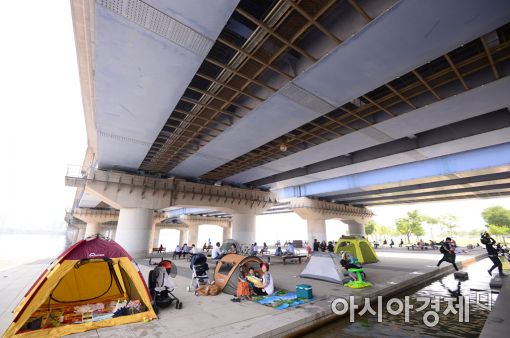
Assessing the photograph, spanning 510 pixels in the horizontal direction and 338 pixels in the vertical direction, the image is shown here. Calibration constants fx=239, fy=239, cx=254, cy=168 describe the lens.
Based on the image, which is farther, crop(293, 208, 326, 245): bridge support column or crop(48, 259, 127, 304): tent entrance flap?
A: crop(293, 208, 326, 245): bridge support column

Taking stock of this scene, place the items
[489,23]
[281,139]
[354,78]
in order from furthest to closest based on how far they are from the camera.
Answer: [281,139], [354,78], [489,23]

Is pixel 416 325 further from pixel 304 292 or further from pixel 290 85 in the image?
pixel 290 85

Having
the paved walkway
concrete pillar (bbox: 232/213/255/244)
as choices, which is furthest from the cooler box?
concrete pillar (bbox: 232/213/255/244)

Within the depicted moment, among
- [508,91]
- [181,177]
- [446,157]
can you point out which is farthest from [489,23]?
[181,177]

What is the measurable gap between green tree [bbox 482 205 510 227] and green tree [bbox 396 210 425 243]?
13618mm

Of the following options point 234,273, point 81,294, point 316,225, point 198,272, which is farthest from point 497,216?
point 81,294

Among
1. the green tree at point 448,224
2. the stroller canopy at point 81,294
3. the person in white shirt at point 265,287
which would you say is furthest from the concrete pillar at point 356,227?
the green tree at point 448,224

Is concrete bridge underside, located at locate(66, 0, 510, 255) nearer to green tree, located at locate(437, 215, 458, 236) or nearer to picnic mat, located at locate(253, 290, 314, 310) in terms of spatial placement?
picnic mat, located at locate(253, 290, 314, 310)

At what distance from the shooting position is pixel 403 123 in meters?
12.5

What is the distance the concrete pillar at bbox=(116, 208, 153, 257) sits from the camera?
67.9 ft

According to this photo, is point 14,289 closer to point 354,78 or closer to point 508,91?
point 354,78

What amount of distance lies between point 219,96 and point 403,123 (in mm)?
9567

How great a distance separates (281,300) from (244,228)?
69.1 ft

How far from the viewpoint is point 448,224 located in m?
84.3
